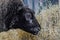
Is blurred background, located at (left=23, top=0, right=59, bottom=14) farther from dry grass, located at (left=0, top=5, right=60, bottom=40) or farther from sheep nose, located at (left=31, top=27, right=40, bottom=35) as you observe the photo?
sheep nose, located at (left=31, top=27, right=40, bottom=35)

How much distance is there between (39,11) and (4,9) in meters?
1.42

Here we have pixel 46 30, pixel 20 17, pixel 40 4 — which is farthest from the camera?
pixel 40 4

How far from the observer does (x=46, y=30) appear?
21.8 ft

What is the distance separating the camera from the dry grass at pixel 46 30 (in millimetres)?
6336

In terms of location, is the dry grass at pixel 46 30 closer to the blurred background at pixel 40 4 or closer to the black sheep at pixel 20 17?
the blurred background at pixel 40 4

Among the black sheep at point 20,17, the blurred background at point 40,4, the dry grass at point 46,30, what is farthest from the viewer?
the blurred background at point 40,4

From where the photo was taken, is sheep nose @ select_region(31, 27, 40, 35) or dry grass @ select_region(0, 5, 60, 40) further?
dry grass @ select_region(0, 5, 60, 40)

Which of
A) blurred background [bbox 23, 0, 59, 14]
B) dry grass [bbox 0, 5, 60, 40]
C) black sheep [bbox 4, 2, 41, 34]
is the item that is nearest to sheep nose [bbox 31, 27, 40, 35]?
black sheep [bbox 4, 2, 41, 34]

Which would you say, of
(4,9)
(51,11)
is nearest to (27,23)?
(4,9)

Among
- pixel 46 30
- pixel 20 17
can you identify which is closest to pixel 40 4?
pixel 46 30

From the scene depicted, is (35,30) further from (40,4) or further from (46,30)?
(40,4)

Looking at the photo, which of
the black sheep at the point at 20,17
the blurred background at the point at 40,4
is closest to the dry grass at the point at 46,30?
the blurred background at the point at 40,4

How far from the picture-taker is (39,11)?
7168 mm

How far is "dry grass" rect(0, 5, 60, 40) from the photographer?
6336 millimetres
